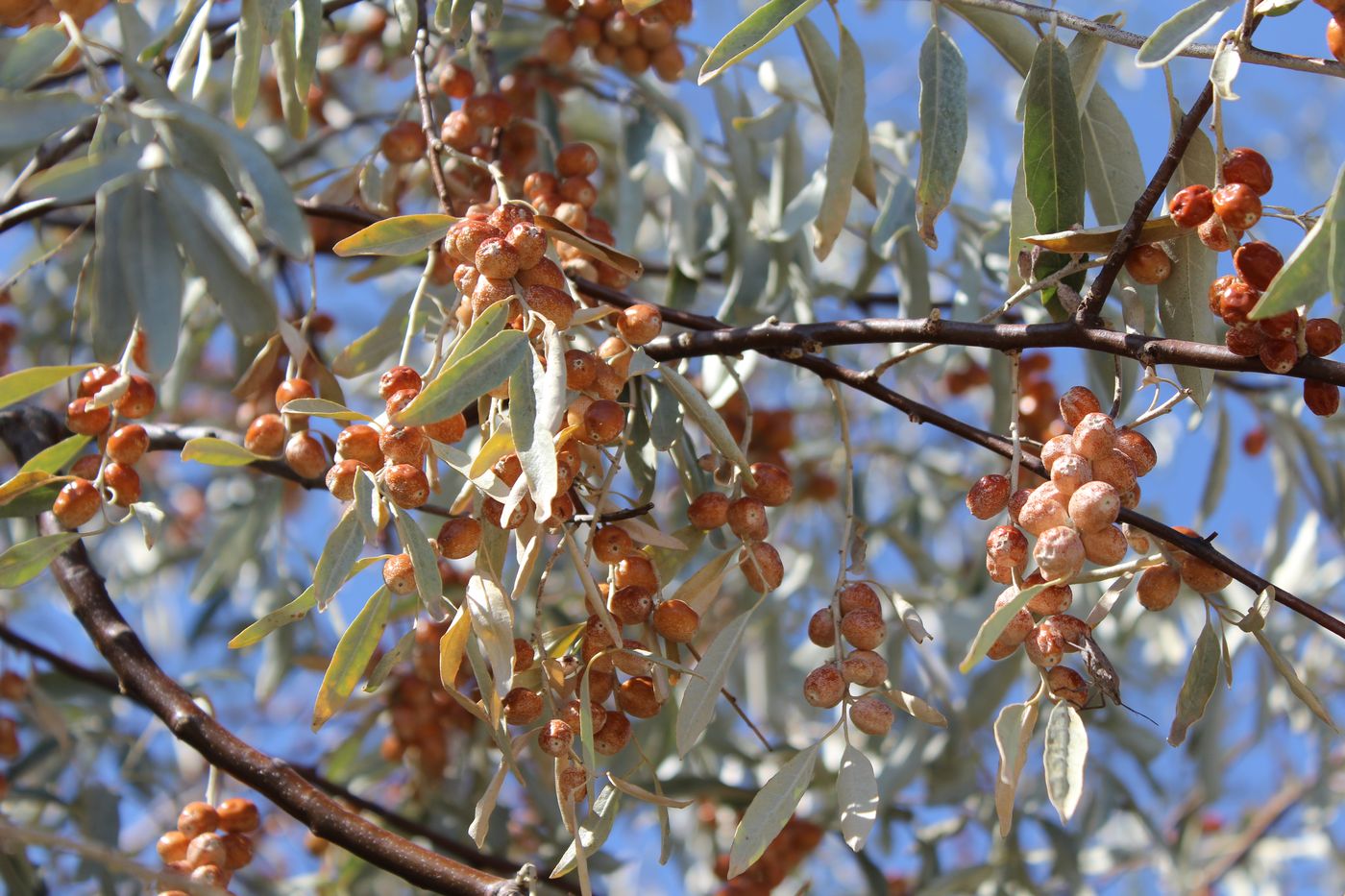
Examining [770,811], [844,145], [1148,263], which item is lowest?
[770,811]

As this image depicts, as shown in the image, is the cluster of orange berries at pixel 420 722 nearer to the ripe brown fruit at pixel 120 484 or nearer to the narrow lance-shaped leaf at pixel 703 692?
the ripe brown fruit at pixel 120 484

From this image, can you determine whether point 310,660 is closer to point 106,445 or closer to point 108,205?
point 106,445

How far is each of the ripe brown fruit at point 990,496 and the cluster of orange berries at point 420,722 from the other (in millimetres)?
902

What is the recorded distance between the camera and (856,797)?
0.81m

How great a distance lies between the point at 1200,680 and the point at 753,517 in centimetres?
32

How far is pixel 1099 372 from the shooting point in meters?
1.35

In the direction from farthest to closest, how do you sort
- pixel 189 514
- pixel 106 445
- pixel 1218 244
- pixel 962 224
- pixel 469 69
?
pixel 189 514 → pixel 962 224 → pixel 469 69 → pixel 106 445 → pixel 1218 244

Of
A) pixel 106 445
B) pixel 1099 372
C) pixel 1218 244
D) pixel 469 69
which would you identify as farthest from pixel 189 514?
pixel 1218 244

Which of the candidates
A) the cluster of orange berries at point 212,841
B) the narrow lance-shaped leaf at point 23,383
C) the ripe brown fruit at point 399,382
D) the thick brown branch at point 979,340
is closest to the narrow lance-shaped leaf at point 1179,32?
the thick brown branch at point 979,340

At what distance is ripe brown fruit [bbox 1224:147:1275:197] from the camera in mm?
770

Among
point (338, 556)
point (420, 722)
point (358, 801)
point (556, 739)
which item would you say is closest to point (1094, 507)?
point (556, 739)

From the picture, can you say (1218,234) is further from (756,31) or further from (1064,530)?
(756,31)

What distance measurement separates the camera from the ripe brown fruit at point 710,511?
94 cm

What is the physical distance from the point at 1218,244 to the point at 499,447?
17.9 inches
